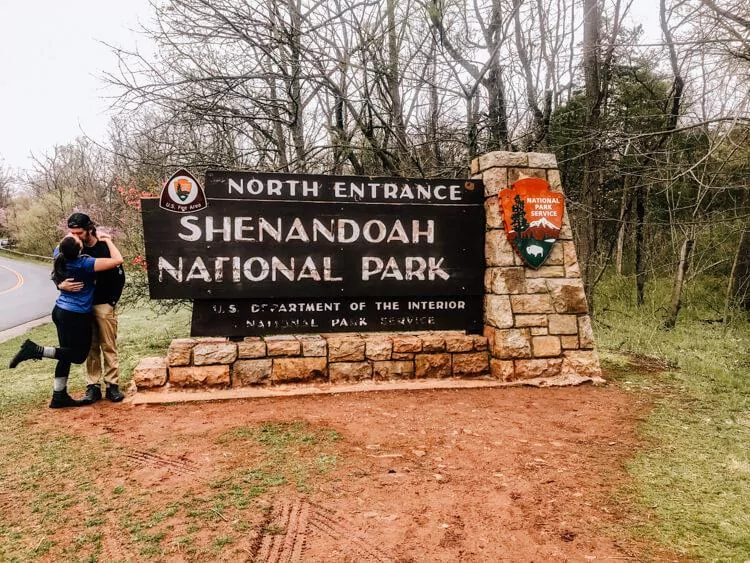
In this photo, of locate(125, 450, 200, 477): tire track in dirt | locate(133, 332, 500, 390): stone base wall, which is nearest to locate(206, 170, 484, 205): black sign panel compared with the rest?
locate(133, 332, 500, 390): stone base wall

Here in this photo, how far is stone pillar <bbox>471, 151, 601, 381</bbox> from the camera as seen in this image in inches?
219

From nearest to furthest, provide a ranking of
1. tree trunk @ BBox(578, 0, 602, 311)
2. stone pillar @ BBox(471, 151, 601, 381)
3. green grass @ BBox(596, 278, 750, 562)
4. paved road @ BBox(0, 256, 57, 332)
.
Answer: green grass @ BBox(596, 278, 750, 562), stone pillar @ BBox(471, 151, 601, 381), tree trunk @ BBox(578, 0, 602, 311), paved road @ BBox(0, 256, 57, 332)

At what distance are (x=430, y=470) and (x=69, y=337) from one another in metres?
3.49

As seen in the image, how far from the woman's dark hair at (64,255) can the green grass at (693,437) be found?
4.75 m

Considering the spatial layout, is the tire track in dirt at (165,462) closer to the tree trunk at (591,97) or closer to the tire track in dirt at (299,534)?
the tire track in dirt at (299,534)

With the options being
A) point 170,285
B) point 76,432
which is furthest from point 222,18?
point 76,432

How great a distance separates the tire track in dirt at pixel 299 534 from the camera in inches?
94.4

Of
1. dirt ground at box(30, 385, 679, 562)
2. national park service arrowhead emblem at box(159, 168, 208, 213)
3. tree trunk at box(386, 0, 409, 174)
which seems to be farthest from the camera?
tree trunk at box(386, 0, 409, 174)

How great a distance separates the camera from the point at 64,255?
4.52 metres

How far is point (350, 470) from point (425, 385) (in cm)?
217

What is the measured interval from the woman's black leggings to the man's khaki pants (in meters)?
0.15

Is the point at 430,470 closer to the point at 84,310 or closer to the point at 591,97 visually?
the point at 84,310

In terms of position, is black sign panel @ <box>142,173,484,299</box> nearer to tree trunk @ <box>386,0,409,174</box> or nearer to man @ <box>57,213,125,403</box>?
man @ <box>57,213,125,403</box>

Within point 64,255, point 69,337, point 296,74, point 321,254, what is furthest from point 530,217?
point 69,337
